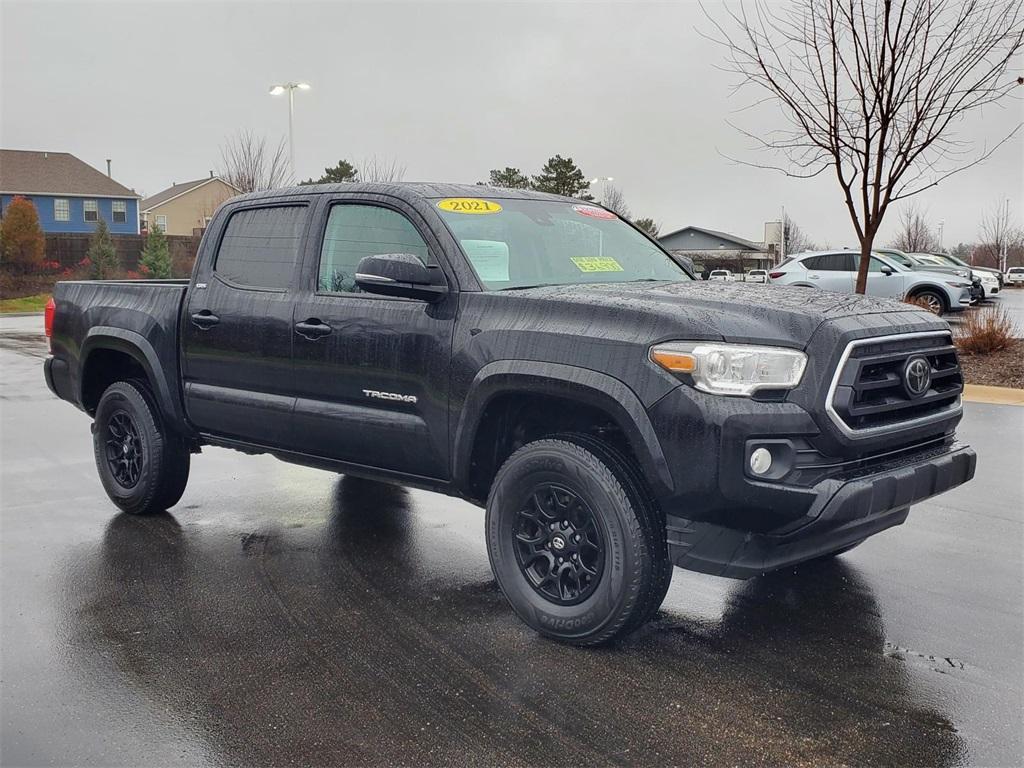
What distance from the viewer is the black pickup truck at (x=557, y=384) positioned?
11.6ft

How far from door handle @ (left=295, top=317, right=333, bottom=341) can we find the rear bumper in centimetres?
204

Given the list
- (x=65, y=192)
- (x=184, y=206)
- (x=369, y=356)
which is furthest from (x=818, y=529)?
(x=184, y=206)

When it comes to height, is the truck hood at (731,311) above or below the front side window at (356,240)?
below

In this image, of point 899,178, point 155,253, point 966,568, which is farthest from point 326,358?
point 155,253

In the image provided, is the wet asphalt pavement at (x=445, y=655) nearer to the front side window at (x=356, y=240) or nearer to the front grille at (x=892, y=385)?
the front grille at (x=892, y=385)

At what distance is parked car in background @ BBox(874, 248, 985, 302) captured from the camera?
22.6 meters

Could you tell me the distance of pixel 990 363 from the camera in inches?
507

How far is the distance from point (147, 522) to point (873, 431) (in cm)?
432

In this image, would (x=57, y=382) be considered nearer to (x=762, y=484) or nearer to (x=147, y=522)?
(x=147, y=522)

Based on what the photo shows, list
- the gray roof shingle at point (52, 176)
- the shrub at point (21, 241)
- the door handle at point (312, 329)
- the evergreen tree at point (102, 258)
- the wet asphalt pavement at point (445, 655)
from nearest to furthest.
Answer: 1. the wet asphalt pavement at point (445, 655)
2. the door handle at point (312, 329)
3. the evergreen tree at point (102, 258)
4. the shrub at point (21, 241)
5. the gray roof shingle at point (52, 176)

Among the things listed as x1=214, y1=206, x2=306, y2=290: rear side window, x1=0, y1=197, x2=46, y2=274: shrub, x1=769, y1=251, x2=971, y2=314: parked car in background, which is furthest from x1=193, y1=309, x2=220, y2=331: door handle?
x1=0, y1=197, x2=46, y2=274: shrub

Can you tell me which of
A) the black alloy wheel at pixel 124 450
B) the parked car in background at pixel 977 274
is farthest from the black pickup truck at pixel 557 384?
the parked car in background at pixel 977 274

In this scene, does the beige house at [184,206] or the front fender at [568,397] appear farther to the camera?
the beige house at [184,206]

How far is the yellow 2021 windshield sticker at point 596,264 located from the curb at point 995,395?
666 cm
